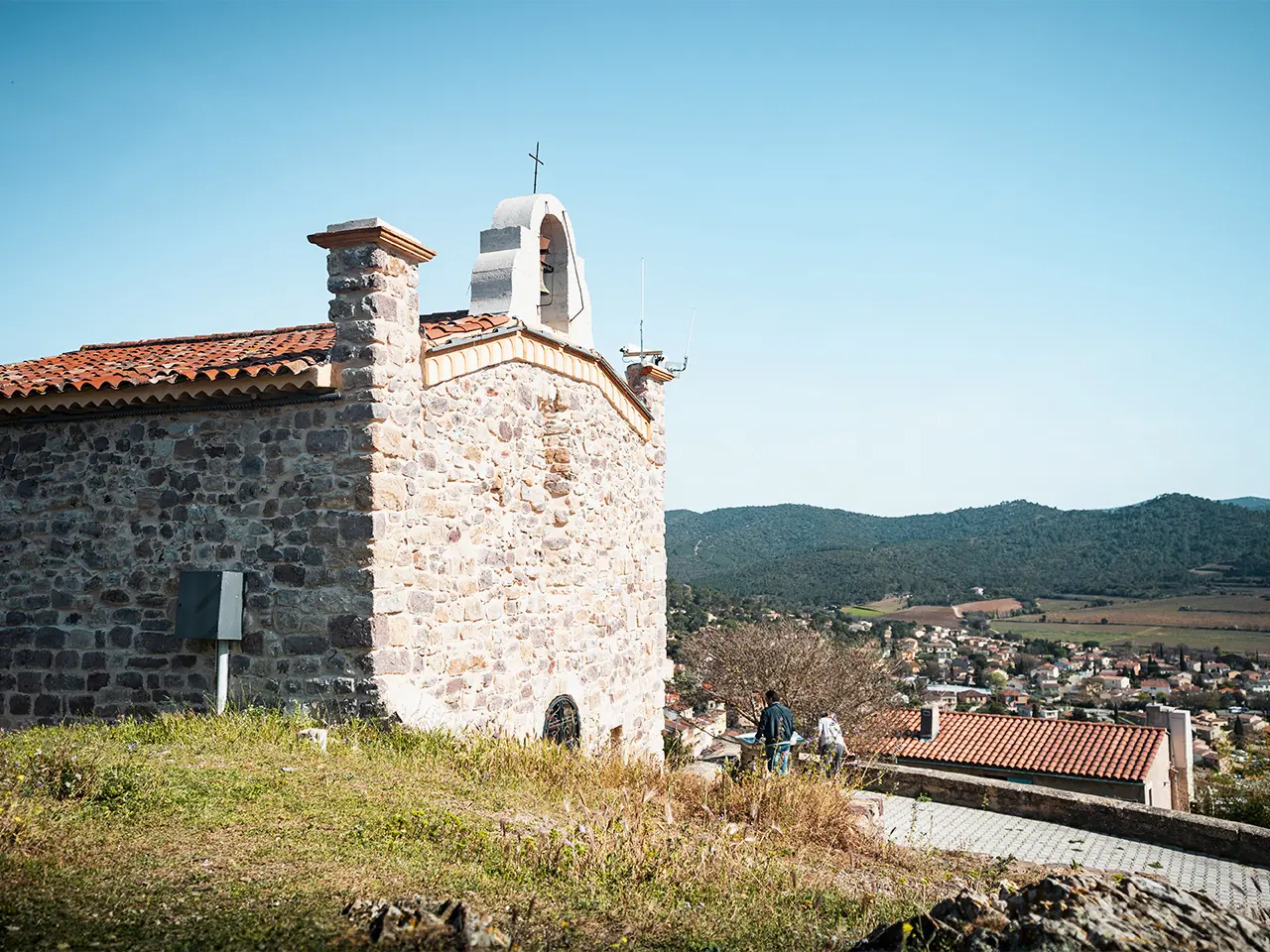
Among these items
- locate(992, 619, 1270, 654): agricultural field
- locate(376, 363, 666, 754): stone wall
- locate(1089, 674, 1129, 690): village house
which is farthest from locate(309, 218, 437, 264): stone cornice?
locate(992, 619, 1270, 654): agricultural field

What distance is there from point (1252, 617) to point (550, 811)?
8483 centimetres

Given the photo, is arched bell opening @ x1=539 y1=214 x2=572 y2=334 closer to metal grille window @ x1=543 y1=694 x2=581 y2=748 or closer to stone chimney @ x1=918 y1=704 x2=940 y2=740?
metal grille window @ x1=543 y1=694 x2=581 y2=748

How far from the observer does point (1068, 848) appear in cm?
1104

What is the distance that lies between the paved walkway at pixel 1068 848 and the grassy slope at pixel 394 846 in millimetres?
3052

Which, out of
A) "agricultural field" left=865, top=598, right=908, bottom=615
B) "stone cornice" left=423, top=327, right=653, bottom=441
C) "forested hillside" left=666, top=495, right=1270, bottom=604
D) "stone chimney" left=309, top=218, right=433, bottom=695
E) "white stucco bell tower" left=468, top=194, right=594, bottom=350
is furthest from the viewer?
"forested hillside" left=666, top=495, right=1270, bottom=604

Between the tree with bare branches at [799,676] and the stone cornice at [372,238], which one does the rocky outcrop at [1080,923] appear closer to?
the stone cornice at [372,238]

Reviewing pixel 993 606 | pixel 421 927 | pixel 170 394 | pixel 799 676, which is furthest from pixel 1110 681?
pixel 421 927

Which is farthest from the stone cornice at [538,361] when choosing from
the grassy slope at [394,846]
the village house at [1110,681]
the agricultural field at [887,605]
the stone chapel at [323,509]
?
the agricultural field at [887,605]

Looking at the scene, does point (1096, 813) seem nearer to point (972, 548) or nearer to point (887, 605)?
point (887, 605)

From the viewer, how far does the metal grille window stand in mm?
9977

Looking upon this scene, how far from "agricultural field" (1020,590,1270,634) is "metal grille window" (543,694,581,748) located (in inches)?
2934

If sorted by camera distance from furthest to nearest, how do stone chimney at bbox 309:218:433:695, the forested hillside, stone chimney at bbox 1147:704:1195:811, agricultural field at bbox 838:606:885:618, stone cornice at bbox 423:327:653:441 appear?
the forested hillside
agricultural field at bbox 838:606:885:618
stone chimney at bbox 1147:704:1195:811
stone cornice at bbox 423:327:653:441
stone chimney at bbox 309:218:433:695

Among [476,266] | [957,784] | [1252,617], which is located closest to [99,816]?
[476,266]

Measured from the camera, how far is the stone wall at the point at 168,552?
24.9 ft
